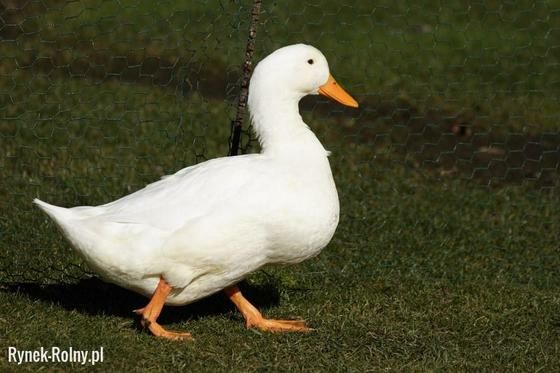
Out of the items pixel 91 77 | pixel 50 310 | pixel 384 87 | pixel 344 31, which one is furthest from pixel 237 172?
pixel 344 31

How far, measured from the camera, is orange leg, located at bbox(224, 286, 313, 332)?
219 inches

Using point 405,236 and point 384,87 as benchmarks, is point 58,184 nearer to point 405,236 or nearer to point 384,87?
point 405,236

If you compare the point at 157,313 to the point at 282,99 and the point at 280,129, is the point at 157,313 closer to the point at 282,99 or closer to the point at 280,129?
the point at 280,129

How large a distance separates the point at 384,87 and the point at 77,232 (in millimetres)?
6062

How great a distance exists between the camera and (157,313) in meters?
5.25

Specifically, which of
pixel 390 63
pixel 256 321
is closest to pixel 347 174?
pixel 390 63

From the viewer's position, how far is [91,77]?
9.54 m

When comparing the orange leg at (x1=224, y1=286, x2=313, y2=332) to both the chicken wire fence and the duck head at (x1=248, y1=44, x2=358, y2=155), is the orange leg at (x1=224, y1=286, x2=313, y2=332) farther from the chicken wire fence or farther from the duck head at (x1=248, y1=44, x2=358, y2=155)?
the chicken wire fence

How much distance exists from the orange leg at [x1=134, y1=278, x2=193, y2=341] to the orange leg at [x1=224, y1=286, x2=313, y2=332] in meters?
0.46

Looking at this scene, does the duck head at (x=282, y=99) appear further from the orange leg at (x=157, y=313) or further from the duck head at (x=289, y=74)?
the orange leg at (x=157, y=313)

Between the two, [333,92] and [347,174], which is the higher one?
[333,92]

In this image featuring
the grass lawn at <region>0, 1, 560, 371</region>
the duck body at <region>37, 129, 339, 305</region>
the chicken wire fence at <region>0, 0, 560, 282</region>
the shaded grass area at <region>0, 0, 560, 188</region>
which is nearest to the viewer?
the duck body at <region>37, 129, 339, 305</region>

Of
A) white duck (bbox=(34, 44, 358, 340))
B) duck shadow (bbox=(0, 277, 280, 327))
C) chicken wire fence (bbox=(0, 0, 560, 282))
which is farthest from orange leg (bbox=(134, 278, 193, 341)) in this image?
chicken wire fence (bbox=(0, 0, 560, 282))

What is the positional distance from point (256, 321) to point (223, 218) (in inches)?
31.1
